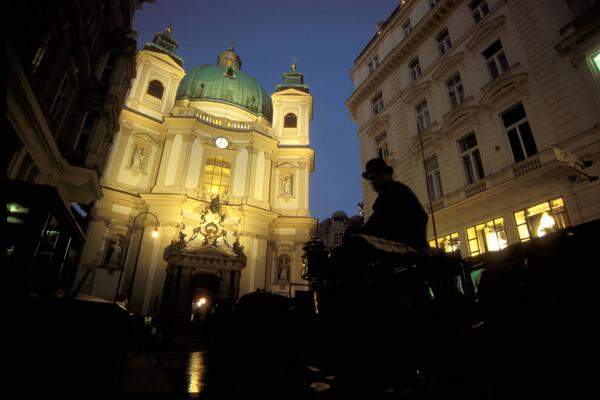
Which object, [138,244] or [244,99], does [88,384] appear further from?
[244,99]

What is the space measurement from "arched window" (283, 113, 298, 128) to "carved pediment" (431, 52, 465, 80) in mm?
17236

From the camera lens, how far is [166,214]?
22.2 m

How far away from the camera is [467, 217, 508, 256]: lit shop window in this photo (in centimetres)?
1205

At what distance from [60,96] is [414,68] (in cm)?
1923

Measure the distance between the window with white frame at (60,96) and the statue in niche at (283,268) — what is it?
1779 centimetres

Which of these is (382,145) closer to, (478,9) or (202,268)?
(478,9)

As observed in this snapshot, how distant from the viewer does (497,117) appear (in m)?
13.3

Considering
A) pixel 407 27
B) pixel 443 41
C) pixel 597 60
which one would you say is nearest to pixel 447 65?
pixel 443 41

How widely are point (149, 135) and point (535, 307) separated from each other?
28.0 meters

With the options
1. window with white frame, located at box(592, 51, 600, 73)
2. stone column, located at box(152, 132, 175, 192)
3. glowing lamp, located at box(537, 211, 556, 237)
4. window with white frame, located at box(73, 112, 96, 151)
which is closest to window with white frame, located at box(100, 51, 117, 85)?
window with white frame, located at box(73, 112, 96, 151)

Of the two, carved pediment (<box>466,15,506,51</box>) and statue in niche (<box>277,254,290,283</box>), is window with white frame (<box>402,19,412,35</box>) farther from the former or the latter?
statue in niche (<box>277,254,290,283</box>)

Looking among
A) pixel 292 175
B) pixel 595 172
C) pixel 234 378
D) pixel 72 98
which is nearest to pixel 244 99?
pixel 292 175

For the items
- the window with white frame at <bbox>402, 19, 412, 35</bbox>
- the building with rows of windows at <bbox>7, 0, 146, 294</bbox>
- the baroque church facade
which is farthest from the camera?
the window with white frame at <bbox>402, 19, 412, 35</bbox>

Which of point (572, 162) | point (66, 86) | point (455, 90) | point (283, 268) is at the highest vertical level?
point (455, 90)
